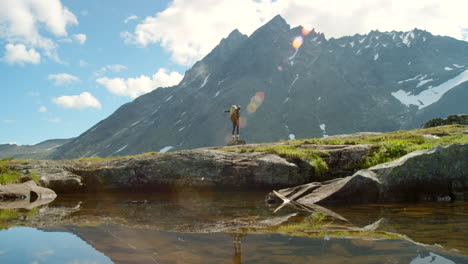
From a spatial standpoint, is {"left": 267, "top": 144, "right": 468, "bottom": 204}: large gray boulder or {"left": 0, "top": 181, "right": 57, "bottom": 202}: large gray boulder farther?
{"left": 0, "top": 181, "right": 57, "bottom": 202}: large gray boulder

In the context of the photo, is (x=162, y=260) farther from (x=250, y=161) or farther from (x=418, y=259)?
(x=250, y=161)

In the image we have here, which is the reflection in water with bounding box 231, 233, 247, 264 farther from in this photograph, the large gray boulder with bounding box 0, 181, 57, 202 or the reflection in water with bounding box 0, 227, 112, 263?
the large gray boulder with bounding box 0, 181, 57, 202

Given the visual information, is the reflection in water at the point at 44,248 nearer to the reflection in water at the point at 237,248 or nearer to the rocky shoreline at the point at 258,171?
the reflection in water at the point at 237,248

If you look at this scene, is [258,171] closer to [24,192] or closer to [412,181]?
[412,181]

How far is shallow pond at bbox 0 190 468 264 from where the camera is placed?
4551 millimetres

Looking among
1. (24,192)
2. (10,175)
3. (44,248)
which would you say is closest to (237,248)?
(44,248)

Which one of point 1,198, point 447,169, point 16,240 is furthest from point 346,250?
point 1,198

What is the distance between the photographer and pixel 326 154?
591 inches

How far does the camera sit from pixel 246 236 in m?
5.86

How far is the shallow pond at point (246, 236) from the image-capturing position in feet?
14.9

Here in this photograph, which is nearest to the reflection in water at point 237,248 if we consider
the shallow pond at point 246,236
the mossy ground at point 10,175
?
the shallow pond at point 246,236

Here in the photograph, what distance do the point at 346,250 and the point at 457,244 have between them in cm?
160

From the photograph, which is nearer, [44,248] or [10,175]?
[44,248]

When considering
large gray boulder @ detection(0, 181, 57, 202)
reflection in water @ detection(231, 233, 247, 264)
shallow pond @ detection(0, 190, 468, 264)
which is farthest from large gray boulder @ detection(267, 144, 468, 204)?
large gray boulder @ detection(0, 181, 57, 202)
